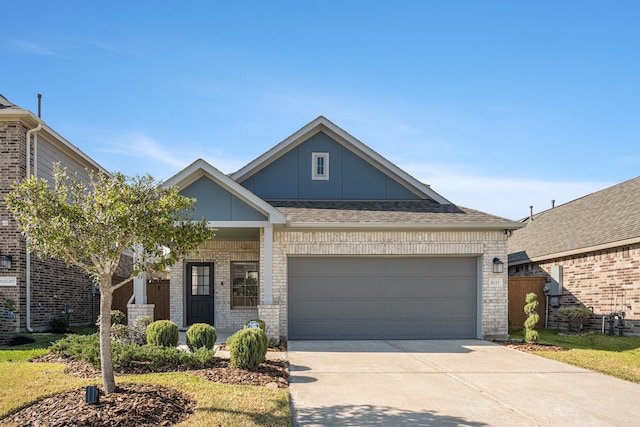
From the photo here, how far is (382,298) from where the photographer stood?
43.0ft

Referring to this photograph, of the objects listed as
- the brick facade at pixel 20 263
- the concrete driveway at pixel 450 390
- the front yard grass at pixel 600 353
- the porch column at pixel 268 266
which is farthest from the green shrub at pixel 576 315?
the brick facade at pixel 20 263

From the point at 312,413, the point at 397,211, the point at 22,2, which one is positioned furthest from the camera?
the point at 397,211

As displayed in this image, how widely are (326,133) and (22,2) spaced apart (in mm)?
8327

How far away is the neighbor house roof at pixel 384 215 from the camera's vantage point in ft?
41.3

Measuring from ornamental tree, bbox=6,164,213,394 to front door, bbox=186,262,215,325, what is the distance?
30.0 feet

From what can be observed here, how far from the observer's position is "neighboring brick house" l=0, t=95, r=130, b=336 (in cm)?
1277

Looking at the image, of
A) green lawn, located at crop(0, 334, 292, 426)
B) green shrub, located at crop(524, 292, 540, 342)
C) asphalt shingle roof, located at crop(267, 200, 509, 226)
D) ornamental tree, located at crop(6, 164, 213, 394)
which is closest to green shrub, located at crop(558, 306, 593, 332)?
green shrub, located at crop(524, 292, 540, 342)

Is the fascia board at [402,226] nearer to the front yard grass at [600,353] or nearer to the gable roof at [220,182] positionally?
the gable roof at [220,182]

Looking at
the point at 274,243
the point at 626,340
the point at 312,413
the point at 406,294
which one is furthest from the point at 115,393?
the point at 626,340

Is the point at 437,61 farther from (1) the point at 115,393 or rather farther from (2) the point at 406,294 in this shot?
(1) the point at 115,393

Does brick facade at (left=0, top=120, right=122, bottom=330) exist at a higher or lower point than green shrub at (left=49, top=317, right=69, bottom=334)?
higher

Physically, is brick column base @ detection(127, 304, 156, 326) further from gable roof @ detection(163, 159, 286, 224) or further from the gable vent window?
the gable vent window

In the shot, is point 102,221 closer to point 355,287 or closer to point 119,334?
point 119,334

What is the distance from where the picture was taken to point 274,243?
1283cm
